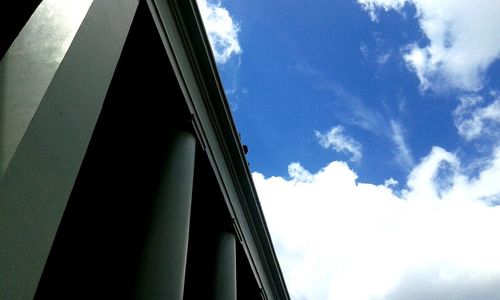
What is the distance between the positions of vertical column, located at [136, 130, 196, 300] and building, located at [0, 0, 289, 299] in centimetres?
3

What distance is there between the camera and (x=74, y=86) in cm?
497

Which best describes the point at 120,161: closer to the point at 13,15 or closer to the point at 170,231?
the point at 170,231

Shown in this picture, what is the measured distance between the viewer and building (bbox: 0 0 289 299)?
388 centimetres

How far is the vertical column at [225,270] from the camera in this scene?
1484cm

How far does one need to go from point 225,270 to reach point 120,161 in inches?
234

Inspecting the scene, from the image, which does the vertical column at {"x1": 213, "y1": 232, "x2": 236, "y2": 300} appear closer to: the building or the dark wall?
the building

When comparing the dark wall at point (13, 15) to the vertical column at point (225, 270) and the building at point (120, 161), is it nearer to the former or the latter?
the building at point (120, 161)

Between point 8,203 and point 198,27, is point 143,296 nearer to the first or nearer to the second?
point 8,203

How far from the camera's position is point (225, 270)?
15.4 metres

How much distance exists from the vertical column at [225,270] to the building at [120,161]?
0.05 metres

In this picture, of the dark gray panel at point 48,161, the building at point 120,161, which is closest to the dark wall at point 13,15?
the building at point 120,161

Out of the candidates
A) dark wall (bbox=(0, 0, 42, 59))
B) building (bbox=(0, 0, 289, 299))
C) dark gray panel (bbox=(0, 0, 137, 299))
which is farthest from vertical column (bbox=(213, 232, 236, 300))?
dark gray panel (bbox=(0, 0, 137, 299))

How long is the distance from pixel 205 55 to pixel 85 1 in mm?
6999

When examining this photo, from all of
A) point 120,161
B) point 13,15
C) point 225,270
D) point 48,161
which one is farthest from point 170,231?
point 225,270
